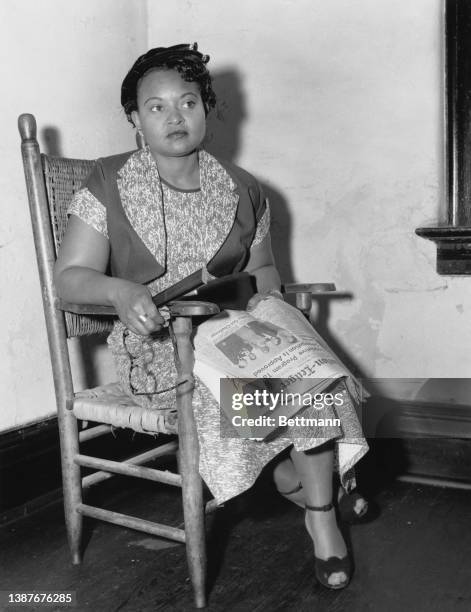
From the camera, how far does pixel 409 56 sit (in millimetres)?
2340

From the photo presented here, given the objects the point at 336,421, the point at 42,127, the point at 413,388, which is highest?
the point at 42,127

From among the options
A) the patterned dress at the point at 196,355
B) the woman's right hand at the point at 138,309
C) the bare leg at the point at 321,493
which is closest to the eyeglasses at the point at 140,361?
the patterned dress at the point at 196,355

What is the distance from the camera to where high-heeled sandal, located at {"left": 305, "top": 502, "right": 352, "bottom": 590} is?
1713 millimetres

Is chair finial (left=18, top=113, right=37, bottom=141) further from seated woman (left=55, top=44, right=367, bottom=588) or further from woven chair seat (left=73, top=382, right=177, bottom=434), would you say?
woven chair seat (left=73, top=382, right=177, bottom=434)

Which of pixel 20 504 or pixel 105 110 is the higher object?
pixel 105 110

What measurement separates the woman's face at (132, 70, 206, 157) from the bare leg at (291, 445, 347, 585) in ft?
2.73

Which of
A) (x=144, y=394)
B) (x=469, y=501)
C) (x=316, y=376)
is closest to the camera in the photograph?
(x=316, y=376)

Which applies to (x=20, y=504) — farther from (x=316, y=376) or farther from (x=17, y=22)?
(x=17, y=22)

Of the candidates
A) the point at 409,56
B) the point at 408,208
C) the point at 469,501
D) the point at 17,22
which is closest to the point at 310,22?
the point at 409,56

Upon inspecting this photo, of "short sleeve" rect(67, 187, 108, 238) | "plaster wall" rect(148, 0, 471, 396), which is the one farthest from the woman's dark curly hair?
"plaster wall" rect(148, 0, 471, 396)

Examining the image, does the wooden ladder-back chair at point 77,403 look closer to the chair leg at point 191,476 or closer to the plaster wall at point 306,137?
the chair leg at point 191,476

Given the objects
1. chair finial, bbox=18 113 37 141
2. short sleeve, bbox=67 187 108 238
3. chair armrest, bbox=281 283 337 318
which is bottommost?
chair armrest, bbox=281 283 337 318

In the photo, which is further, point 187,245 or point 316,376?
point 187,245

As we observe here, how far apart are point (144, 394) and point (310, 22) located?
1.43 metres
